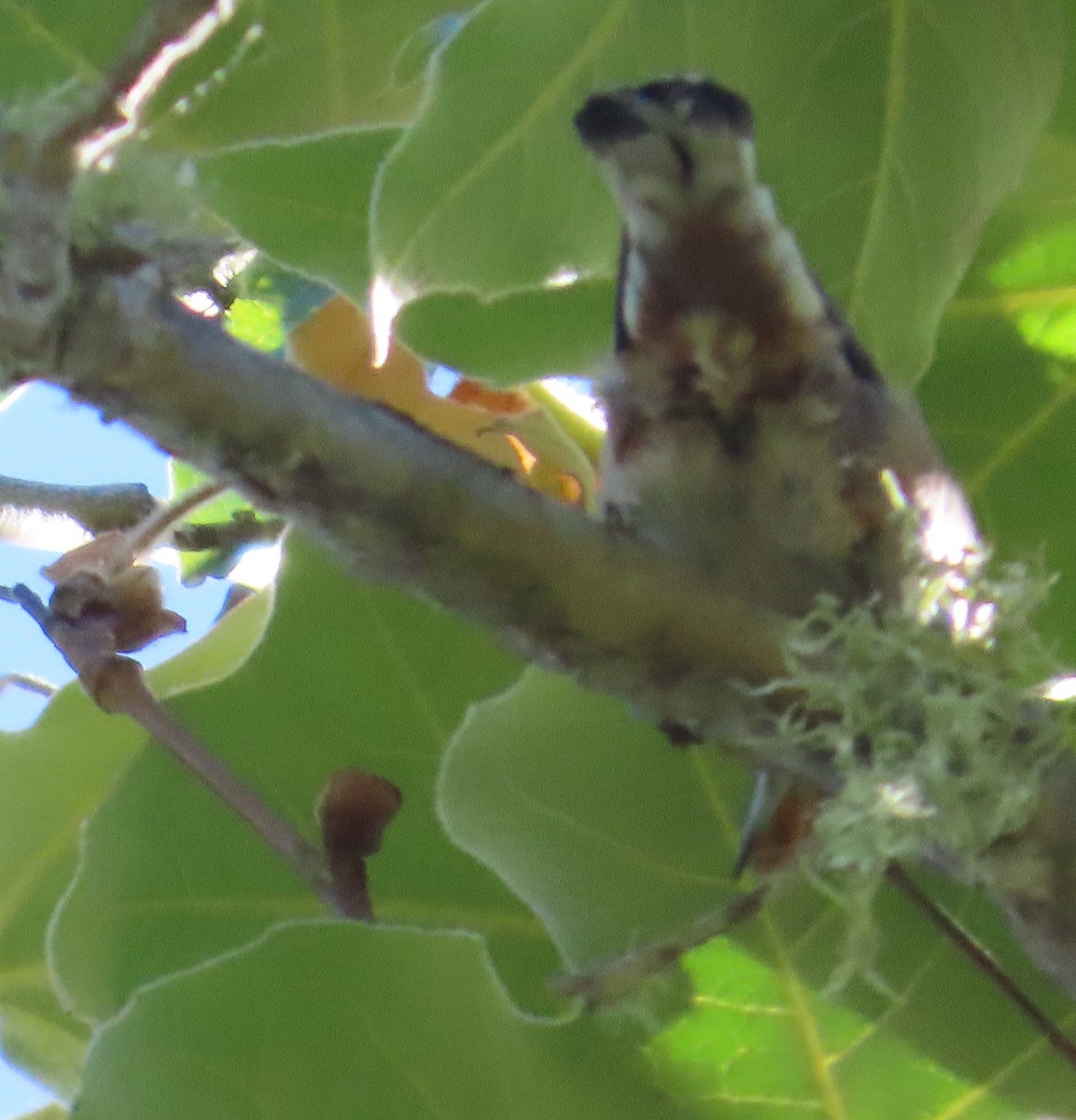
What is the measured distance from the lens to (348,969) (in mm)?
681

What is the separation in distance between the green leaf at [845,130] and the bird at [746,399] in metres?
0.04

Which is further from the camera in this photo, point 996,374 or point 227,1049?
point 996,374

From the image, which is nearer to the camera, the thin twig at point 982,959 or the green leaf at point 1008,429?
the thin twig at point 982,959

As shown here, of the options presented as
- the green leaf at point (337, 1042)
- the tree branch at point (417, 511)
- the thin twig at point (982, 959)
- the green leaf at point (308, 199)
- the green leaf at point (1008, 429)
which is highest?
the green leaf at point (308, 199)

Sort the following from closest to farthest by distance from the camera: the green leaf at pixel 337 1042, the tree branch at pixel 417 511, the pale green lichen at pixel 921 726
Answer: the tree branch at pixel 417 511, the pale green lichen at pixel 921 726, the green leaf at pixel 337 1042

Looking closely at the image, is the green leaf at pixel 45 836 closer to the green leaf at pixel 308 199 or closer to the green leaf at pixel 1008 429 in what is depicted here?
the green leaf at pixel 308 199

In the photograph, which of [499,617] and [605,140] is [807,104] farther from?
[499,617]

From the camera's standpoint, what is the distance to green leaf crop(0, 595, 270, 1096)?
0.90 meters

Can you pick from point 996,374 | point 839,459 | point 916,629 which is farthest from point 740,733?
point 996,374

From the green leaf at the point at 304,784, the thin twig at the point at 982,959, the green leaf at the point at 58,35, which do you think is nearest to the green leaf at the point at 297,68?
the green leaf at the point at 58,35

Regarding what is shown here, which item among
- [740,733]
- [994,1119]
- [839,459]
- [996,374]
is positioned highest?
[996,374]

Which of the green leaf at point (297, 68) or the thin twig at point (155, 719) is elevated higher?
the green leaf at point (297, 68)

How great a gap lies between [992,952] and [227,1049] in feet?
1.23

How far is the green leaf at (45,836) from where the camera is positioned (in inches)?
35.3
